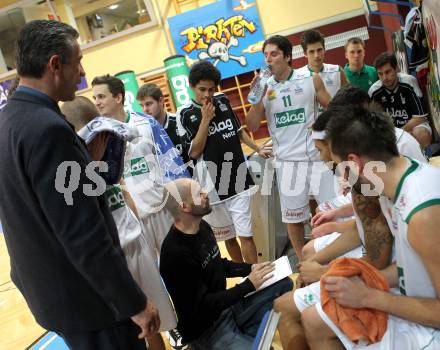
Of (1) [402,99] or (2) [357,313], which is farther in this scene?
(1) [402,99]

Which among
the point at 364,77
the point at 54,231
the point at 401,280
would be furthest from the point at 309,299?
the point at 364,77

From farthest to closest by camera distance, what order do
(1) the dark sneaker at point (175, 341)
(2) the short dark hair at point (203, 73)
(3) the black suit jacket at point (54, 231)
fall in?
(2) the short dark hair at point (203, 73), (1) the dark sneaker at point (175, 341), (3) the black suit jacket at point (54, 231)

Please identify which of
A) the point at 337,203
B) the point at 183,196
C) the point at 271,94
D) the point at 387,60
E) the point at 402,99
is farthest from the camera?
the point at 402,99

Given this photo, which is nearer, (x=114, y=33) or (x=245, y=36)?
(x=245, y=36)

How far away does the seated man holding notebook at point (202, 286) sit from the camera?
2195 mm

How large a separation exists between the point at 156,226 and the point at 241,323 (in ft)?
4.52

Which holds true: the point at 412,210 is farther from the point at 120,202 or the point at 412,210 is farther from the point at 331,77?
the point at 331,77

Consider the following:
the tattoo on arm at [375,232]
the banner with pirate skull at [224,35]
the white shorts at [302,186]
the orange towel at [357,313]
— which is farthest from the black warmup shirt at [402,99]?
the banner with pirate skull at [224,35]

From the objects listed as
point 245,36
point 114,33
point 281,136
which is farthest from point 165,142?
point 114,33

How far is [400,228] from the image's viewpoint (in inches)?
64.7

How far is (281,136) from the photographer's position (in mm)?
3951

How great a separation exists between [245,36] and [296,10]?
4.75 feet

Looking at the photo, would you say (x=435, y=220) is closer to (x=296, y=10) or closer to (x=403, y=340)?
(x=403, y=340)

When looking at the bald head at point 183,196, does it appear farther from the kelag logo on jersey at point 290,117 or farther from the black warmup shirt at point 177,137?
the kelag logo on jersey at point 290,117
